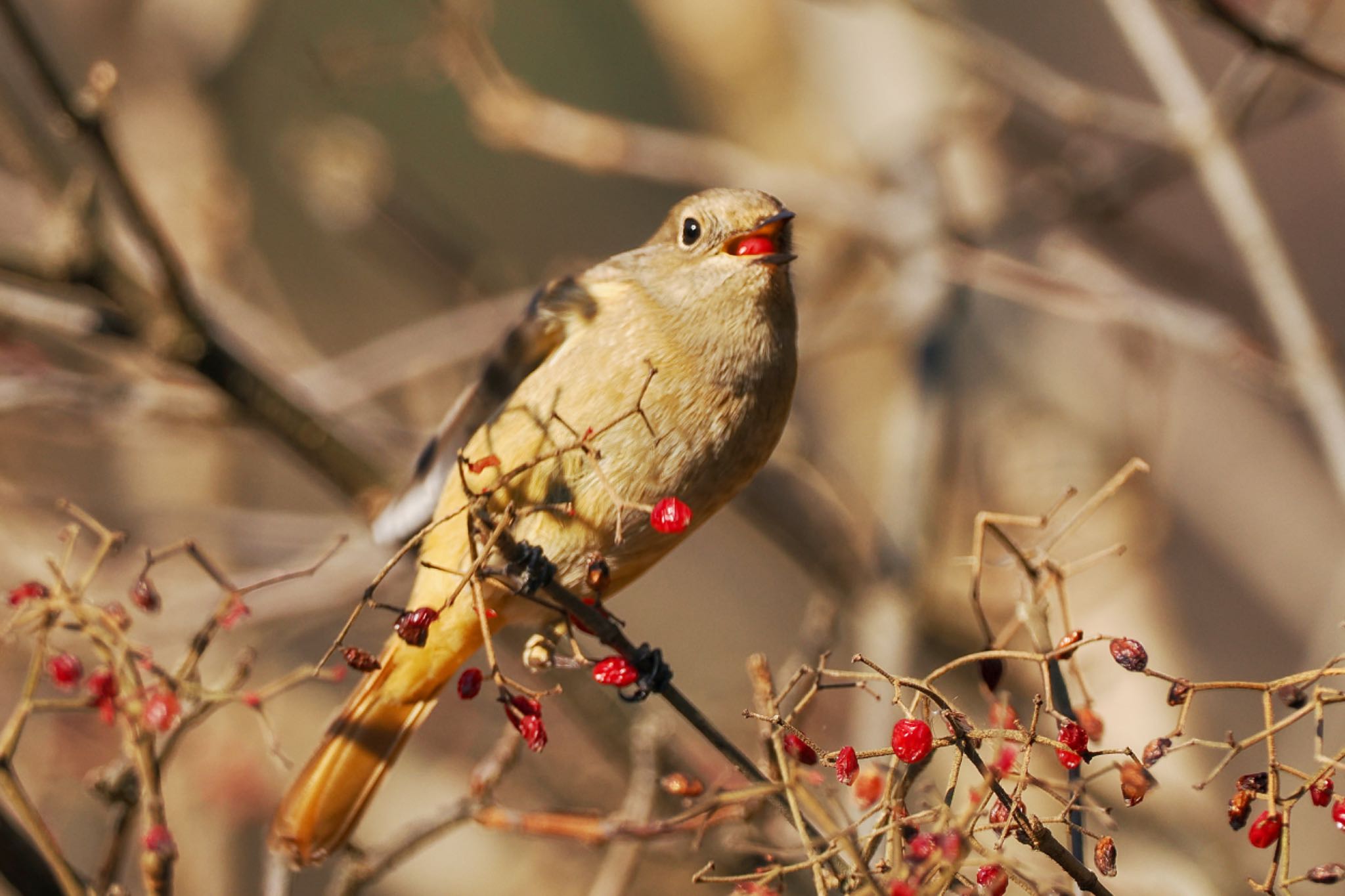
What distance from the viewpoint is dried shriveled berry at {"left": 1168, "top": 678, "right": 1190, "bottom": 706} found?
56.6 inches

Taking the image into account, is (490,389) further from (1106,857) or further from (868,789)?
(1106,857)

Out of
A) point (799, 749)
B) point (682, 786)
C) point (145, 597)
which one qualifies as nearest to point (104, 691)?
point (145, 597)

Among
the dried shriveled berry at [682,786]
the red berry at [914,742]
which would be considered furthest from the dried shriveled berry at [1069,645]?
the dried shriveled berry at [682,786]

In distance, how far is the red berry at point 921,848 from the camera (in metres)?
1.42

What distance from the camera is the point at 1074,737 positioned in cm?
154

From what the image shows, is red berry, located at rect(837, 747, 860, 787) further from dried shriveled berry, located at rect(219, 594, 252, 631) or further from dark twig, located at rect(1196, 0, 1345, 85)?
dark twig, located at rect(1196, 0, 1345, 85)

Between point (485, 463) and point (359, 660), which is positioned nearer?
point (359, 660)

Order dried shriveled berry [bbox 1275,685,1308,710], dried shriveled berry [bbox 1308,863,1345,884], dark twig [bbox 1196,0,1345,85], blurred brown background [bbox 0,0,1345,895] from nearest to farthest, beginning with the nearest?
1. dried shriveled berry [bbox 1308,863,1345,884]
2. dried shriveled berry [bbox 1275,685,1308,710]
3. dark twig [bbox 1196,0,1345,85]
4. blurred brown background [bbox 0,0,1345,895]

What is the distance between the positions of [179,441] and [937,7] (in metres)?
2.92

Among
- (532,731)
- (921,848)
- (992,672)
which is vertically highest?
(992,672)

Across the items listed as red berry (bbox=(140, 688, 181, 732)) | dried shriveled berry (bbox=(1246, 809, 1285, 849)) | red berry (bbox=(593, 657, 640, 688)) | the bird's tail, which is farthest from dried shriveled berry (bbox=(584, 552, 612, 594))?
dried shriveled berry (bbox=(1246, 809, 1285, 849))

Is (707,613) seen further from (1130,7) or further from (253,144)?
(1130,7)

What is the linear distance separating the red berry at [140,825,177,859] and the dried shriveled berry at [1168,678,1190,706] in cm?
122

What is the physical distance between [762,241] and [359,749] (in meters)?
1.35
